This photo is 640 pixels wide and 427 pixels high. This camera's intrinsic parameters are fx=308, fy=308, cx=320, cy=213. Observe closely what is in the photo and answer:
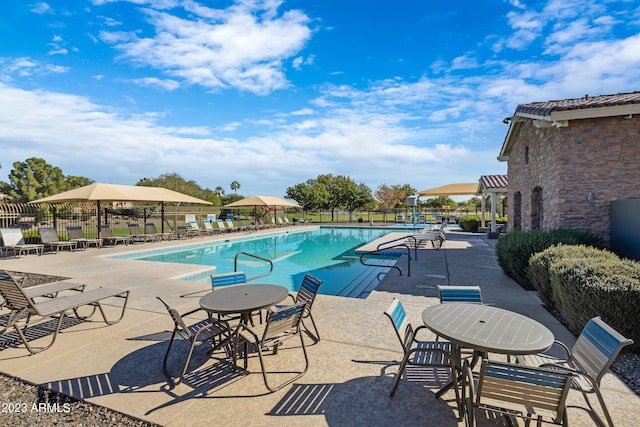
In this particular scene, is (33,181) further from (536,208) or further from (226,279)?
(536,208)

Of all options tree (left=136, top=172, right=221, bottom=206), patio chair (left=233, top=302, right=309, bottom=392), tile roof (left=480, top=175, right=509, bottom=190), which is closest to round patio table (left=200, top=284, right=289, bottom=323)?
patio chair (left=233, top=302, right=309, bottom=392)

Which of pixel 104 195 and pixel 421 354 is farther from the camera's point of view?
pixel 104 195

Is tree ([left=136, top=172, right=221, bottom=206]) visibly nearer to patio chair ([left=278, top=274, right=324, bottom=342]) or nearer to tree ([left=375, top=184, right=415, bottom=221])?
tree ([left=375, top=184, right=415, bottom=221])

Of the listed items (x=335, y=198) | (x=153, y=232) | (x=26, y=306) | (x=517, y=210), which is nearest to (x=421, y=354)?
(x=26, y=306)

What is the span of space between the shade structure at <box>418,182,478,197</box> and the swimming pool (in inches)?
328

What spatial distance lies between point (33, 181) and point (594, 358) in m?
57.0

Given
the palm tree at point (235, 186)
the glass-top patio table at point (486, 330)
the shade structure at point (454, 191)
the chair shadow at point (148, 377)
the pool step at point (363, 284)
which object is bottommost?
the pool step at point (363, 284)

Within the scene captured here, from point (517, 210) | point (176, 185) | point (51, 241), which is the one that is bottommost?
point (51, 241)

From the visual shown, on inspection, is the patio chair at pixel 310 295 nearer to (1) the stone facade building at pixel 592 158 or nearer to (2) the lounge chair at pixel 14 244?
(1) the stone facade building at pixel 592 158

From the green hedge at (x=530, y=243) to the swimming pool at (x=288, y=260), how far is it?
3.20 metres

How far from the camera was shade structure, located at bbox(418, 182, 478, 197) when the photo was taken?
69.2 feet

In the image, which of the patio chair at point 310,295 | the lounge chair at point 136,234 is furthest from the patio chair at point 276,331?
the lounge chair at point 136,234

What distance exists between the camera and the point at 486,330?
244 centimetres

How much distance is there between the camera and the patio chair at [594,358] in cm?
198
